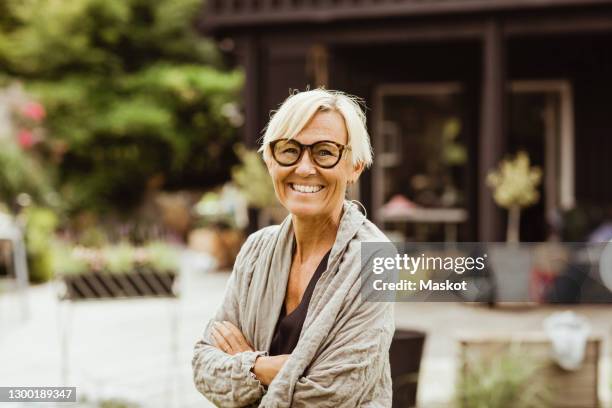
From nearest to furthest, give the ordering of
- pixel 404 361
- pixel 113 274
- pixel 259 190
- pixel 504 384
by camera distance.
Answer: pixel 404 361 < pixel 504 384 < pixel 113 274 < pixel 259 190

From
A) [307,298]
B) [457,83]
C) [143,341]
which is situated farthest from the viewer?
[457,83]

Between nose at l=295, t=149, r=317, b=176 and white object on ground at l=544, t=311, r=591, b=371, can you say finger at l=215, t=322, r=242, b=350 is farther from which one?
white object on ground at l=544, t=311, r=591, b=371

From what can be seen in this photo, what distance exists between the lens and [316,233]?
6.93 feet

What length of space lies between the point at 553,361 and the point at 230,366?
300 centimetres

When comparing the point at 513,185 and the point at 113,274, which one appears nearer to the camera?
the point at 113,274

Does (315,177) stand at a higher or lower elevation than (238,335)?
higher

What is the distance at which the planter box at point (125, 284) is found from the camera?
491 cm

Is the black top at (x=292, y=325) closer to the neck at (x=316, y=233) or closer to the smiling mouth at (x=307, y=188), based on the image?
the neck at (x=316, y=233)

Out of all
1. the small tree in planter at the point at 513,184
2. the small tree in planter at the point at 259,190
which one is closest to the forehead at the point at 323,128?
the small tree in planter at the point at 513,184

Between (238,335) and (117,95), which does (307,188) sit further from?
(117,95)

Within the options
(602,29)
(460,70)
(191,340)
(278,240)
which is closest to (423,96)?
(460,70)

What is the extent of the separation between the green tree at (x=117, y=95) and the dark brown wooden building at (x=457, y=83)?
14.1ft

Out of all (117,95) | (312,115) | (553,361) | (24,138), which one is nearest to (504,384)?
(553,361)

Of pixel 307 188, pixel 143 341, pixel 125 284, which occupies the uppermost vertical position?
pixel 307 188
